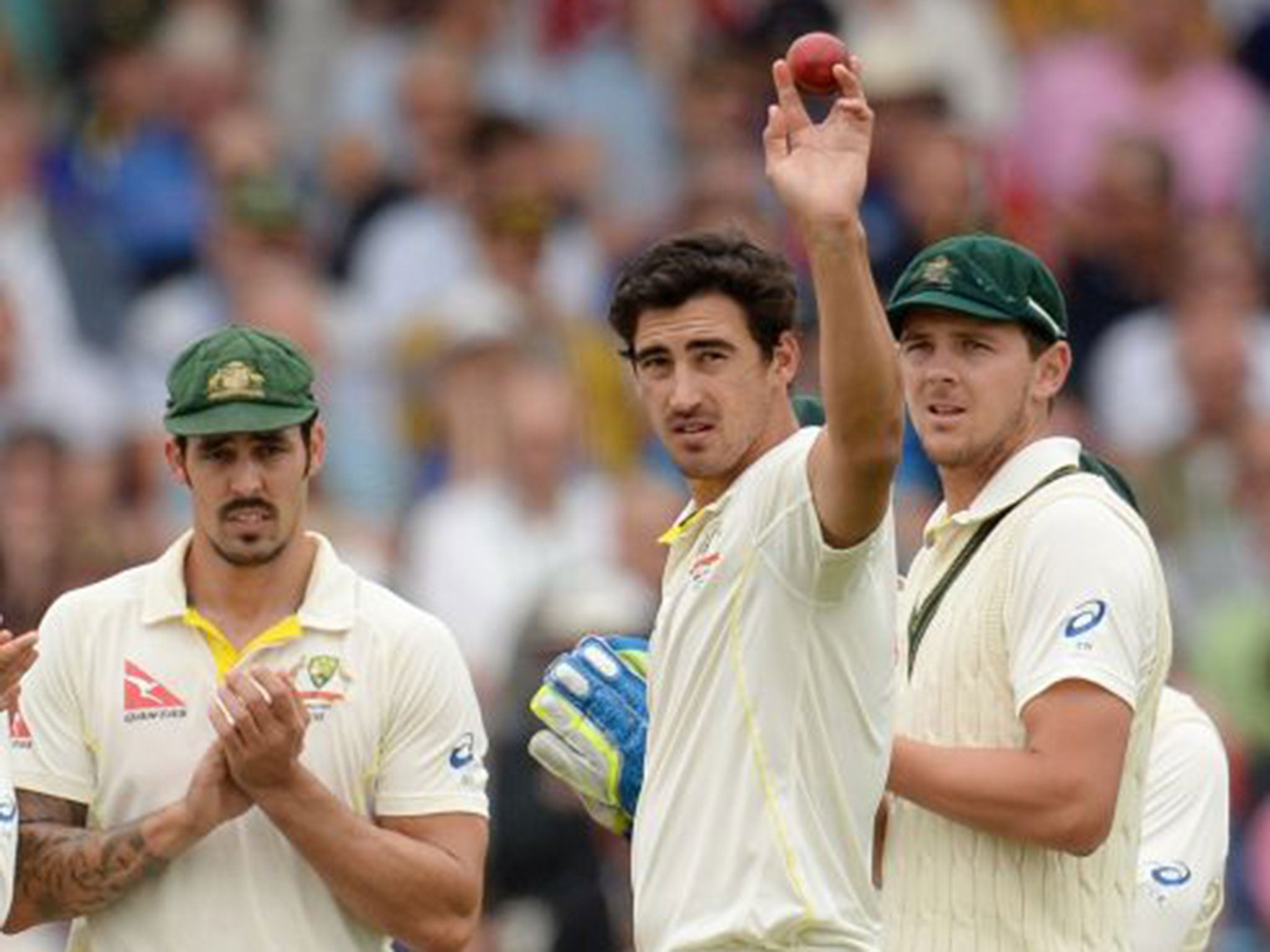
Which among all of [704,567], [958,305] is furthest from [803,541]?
[958,305]

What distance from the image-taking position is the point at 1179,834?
323 inches

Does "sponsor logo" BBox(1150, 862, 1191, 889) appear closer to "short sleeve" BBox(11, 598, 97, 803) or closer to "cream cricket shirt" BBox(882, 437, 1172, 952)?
"cream cricket shirt" BBox(882, 437, 1172, 952)

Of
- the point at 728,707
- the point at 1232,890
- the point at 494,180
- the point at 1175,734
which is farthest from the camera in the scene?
the point at 494,180

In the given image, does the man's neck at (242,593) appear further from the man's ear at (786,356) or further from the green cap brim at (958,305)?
the green cap brim at (958,305)

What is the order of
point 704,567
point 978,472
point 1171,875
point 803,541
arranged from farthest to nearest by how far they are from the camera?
point 1171,875
point 978,472
point 704,567
point 803,541

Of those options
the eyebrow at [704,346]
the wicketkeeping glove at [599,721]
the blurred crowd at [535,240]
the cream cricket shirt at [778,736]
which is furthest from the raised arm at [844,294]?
the blurred crowd at [535,240]

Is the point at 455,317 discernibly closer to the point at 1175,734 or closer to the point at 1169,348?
the point at 1169,348

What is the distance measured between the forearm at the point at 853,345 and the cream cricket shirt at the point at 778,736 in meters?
0.34

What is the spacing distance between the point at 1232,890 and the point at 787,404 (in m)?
6.03

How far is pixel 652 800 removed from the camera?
721cm

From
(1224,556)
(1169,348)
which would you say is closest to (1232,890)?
(1224,556)

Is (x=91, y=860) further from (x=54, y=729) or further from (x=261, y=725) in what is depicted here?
(x=261, y=725)

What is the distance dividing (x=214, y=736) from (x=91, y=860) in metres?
0.35

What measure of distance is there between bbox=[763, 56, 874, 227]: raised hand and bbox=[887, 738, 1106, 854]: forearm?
3.74 feet
